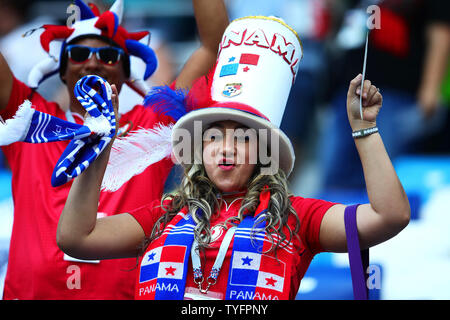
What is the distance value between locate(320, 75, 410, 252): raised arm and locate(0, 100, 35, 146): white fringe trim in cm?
96

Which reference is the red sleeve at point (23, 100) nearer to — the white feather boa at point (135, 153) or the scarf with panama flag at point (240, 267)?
the white feather boa at point (135, 153)

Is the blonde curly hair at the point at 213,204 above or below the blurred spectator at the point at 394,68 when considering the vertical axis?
below

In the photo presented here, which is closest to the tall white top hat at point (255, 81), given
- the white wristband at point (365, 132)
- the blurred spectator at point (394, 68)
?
the white wristband at point (365, 132)

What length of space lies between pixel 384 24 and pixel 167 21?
8.72 ft

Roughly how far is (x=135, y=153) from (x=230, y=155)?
0.39 metres

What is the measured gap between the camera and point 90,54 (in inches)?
121

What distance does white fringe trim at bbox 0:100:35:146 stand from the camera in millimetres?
2152

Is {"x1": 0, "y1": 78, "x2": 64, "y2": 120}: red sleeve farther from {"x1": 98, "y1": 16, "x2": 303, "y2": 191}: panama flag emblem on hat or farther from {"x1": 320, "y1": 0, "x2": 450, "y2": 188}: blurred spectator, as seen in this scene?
{"x1": 320, "y1": 0, "x2": 450, "y2": 188}: blurred spectator

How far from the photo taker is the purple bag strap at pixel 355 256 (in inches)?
89.4

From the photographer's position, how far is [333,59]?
590cm

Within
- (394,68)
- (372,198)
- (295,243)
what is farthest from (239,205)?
(394,68)

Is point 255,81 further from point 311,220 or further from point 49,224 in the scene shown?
point 49,224

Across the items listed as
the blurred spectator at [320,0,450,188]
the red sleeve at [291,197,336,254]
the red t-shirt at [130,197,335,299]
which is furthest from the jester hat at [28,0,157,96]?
the blurred spectator at [320,0,450,188]
